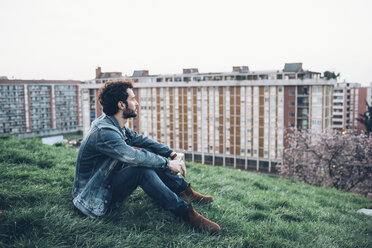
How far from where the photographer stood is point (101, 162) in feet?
12.9

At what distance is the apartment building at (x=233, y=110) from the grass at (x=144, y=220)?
136ft

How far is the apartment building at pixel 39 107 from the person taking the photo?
74.7 meters

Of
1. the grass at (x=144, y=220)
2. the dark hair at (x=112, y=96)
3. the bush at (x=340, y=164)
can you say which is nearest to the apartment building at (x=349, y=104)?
the bush at (x=340, y=164)

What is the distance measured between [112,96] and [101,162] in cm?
96

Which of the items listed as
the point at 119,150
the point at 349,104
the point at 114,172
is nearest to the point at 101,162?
the point at 114,172

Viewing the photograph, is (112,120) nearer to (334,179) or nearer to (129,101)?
(129,101)

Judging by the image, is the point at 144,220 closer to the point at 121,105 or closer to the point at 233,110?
the point at 121,105

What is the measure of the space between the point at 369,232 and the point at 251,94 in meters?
49.9

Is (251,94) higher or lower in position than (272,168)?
higher

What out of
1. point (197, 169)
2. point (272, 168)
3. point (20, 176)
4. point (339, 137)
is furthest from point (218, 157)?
point (20, 176)

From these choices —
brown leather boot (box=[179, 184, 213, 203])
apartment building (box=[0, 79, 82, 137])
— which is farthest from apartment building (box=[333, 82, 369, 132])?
brown leather boot (box=[179, 184, 213, 203])

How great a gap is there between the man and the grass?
18 cm

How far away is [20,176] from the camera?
501 cm

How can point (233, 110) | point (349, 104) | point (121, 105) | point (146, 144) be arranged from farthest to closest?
point (349, 104), point (233, 110), point (146, 144), point (121, 105)
